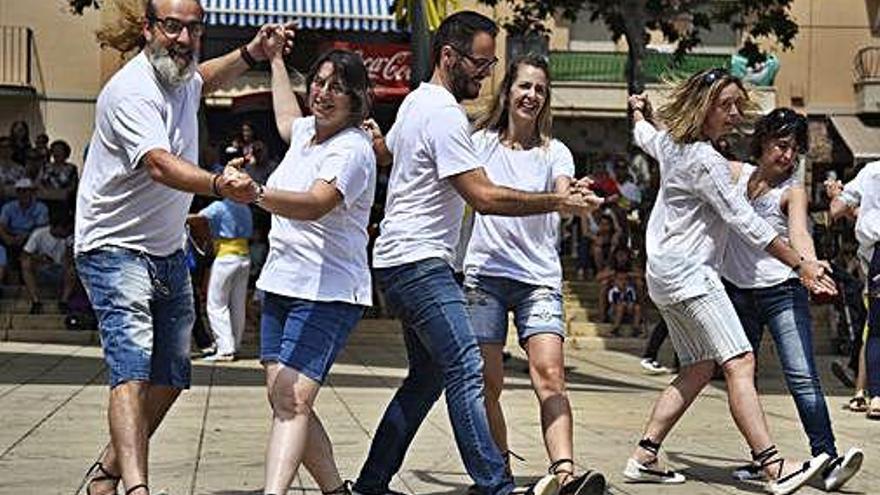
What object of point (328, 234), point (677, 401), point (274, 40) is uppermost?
point (274, 40)

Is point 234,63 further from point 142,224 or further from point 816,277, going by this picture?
point 816,277

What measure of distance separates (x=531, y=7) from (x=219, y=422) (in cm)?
1615

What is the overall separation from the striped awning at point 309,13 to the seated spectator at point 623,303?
22.4ft

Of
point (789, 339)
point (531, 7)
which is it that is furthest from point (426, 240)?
point (531, 7)

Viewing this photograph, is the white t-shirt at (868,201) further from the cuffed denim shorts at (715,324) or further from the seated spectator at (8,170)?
the seated spectator at (8,170)

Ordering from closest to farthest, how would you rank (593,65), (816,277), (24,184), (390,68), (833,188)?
1. (816,277)
2. (833,188)
3. (24,184)
4. (390,68)
5. (593,65)

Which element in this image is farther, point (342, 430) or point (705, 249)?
point (342, 430)

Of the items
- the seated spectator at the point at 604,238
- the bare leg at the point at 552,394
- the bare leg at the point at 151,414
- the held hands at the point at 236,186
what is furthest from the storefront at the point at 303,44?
the held hands at the point at 236,186

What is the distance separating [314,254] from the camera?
5875 mm

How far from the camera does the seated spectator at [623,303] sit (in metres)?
19.0

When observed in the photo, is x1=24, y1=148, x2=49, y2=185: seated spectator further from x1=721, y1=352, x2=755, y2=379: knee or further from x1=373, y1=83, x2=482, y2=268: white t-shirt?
x1=373, y1=83, x2=482, y2=268: white t-shirt

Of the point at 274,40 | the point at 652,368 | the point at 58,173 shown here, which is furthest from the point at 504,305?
the point at 58,173

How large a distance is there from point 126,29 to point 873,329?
20.0 feet

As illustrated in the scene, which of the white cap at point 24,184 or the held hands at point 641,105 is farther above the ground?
the held hands at point 641,105
